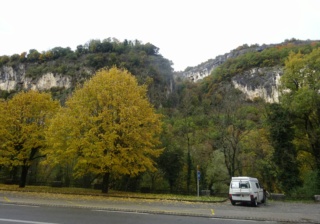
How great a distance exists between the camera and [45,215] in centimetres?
1148

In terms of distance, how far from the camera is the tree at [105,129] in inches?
878

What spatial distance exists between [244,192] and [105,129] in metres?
11.3

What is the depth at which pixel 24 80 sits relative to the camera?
122 meters

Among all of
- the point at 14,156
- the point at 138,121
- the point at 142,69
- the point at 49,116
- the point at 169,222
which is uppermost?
the point at 142,69

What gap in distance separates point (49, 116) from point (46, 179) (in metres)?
12.6

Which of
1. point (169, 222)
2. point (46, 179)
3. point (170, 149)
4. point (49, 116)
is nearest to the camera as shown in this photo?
point (169, 222)

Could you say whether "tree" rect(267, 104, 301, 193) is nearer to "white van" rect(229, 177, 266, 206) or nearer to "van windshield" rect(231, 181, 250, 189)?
"white van" rect(229, 177, 266, 206)

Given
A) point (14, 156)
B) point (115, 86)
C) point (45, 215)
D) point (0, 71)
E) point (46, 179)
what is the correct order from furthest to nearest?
point (0, 71)
point (46, 179)
point (14, 156)
point (115, 86)
point (45, 215)

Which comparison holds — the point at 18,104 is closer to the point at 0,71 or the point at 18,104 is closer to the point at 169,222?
the point at 169,222

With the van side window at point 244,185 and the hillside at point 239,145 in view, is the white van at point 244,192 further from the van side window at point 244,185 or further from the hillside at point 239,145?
the hillside at point 239,145

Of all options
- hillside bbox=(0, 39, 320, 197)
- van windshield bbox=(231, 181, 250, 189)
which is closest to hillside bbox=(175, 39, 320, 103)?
hillside bbox=(0, 39, 320, 197)

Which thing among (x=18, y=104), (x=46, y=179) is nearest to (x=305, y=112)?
(x=18, y=104)

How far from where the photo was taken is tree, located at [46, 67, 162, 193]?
22.3m

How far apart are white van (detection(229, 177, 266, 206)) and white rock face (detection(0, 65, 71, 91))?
100 meters
